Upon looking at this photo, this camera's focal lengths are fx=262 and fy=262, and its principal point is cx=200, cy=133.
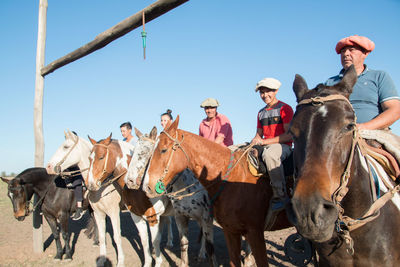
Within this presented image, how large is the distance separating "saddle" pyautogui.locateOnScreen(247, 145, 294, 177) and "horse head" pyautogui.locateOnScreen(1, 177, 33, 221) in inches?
239

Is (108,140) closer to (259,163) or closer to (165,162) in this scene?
(165,162)

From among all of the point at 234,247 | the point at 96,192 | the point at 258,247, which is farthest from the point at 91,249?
the point at 258,247

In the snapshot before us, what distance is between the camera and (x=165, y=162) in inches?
154

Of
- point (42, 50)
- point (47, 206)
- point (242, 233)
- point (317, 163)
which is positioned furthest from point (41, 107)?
point (317, 163)

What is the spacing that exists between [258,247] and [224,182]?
0.98 metres

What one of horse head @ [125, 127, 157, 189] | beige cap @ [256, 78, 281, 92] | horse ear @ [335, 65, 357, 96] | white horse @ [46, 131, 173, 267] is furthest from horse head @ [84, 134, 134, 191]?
horse ear @ [335, 65, 357, 96]

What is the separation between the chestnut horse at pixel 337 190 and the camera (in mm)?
1676

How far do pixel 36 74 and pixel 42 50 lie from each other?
667mm

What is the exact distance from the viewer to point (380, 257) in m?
2.09

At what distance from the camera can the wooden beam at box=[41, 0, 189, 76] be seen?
4.17 meters

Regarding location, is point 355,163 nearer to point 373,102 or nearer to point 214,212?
point 373,102

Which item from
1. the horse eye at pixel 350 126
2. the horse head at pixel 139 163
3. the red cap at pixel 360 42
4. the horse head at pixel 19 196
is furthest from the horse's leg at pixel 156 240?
the red cap at pixel 360 42

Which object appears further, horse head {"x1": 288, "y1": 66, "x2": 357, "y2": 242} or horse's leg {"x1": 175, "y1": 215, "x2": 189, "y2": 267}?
horse's leg {"x1": 175, "y1": 215, "x2": 189, "y2": 267}

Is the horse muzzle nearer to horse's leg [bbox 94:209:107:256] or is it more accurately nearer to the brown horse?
the brown horse
